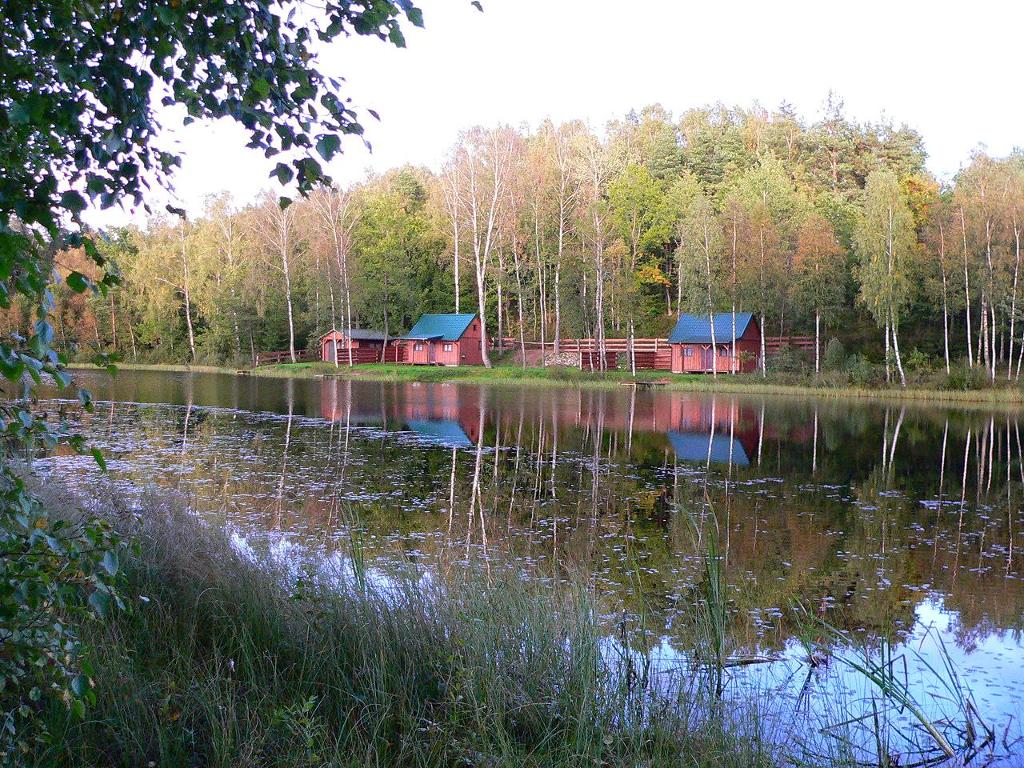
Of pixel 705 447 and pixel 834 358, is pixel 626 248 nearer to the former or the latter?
pixel 834 358

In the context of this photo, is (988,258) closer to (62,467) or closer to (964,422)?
(964,422)

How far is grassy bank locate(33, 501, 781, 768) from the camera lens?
4.38 meters

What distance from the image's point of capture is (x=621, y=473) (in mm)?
18719

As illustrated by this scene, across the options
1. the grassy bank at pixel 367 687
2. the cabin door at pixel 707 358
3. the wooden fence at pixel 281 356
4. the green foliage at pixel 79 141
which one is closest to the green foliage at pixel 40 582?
the green foliage at pixel 79 141

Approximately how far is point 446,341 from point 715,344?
20.0 meters

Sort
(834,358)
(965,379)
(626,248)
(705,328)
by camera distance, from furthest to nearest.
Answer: (705,328) → (626,248) → (834,358) → (965,379)

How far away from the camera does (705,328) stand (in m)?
56.0

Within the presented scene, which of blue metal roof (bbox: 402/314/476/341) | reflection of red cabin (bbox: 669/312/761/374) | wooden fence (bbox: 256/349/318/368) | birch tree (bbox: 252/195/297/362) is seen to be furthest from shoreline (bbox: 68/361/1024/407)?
birch tree (bbox: 252/195/297/362)

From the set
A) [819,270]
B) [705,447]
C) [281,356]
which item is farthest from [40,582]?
A: [281,356]

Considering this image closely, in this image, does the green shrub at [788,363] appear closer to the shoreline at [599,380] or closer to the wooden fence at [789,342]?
the shoreline at [599,380]

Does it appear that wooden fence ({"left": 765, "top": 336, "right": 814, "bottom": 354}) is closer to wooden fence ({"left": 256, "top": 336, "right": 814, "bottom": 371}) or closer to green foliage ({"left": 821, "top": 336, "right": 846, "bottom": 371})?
wooden fence ({"left": 256, "top": 336, "right": 814, "bottom": 371})

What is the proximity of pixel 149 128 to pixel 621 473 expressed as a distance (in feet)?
52.9

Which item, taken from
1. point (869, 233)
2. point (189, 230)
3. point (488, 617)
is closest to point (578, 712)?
point (488, 617)

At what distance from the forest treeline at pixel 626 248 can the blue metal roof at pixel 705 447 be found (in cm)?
2394
